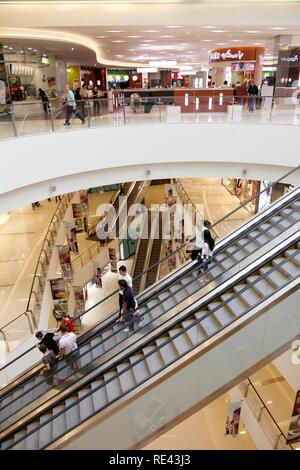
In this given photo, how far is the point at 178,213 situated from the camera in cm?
1520

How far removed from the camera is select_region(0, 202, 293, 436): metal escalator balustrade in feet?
20.7

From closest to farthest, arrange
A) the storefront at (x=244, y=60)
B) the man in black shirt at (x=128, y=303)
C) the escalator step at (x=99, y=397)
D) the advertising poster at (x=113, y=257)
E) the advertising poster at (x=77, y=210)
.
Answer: the escalator step at (x=99, y=397) < the man in black shirt at (x=128, y=303) < the advertising poster at (x=77, y=210) < the advertising poster at (x=113, y=257) < the storefront at (x=244, y=60)

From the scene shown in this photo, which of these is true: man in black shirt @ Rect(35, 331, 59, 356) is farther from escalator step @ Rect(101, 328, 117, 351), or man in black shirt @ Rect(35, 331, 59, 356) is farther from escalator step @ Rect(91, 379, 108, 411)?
escalator step @ Rect(91, 379, 108, 411)

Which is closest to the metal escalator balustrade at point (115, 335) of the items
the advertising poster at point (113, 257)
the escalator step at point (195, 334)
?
the escalator step at point (195, 334)

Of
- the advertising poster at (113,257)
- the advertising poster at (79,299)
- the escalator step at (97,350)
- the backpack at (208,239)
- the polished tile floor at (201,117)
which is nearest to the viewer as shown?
the escalator step at (97,350)

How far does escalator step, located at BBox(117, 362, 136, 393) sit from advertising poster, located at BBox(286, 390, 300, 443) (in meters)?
3.51

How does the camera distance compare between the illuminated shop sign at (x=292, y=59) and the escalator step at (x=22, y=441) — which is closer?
the escalator step at (x=22, y=441)

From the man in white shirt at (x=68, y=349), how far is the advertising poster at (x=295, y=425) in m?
4.19

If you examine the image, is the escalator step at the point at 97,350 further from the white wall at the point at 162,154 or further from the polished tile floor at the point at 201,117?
the polished tile floor at the point at 201,117

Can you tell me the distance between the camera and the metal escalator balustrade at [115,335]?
20.7 feet

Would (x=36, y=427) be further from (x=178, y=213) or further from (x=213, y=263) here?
(x=178, y=213)

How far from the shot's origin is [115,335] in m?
6.72

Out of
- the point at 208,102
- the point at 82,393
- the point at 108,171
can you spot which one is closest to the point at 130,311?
the point at 82,393

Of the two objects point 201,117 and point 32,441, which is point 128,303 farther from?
point 201,117
